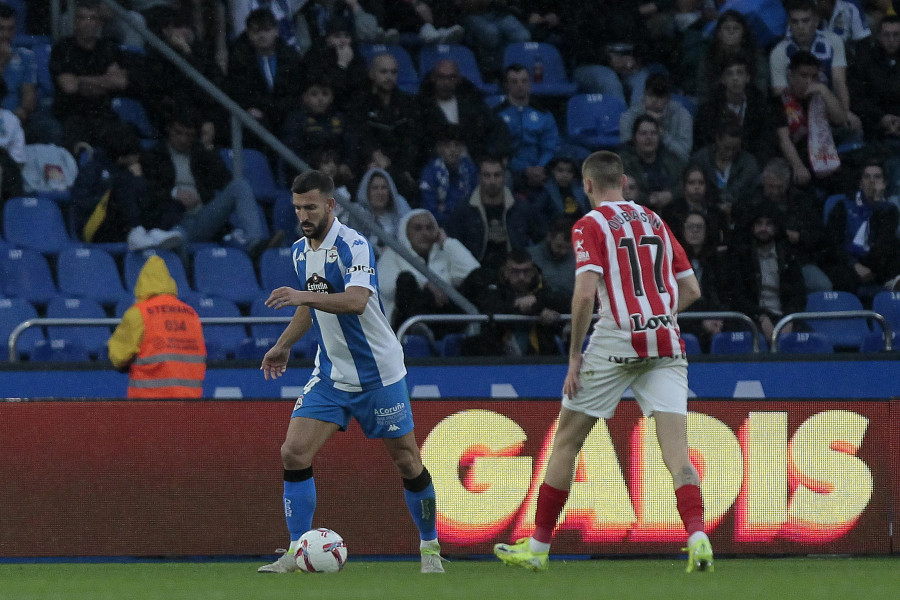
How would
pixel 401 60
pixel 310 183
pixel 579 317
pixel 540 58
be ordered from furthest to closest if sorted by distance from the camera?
pixel 540 58
pixel 401 60
pixel 310 183
pixel 579 317

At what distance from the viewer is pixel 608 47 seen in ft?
44.3

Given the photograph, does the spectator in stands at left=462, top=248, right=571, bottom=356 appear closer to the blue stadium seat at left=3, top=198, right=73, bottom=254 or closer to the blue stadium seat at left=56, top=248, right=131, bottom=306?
the blue stadium seat at left=56, top=248, right=131, bottom=306

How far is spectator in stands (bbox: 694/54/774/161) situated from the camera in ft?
40.6

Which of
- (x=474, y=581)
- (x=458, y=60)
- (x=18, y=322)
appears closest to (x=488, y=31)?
(x=458, y=60)

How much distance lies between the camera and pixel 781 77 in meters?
12.8

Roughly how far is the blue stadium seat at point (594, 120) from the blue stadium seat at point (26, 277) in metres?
4.73

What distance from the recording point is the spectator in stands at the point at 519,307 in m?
10.2

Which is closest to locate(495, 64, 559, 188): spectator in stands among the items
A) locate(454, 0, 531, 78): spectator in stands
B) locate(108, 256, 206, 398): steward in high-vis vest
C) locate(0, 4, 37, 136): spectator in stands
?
locate(454, 0, 531, 78): spectator in stands

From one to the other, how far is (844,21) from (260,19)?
5428 millimetres

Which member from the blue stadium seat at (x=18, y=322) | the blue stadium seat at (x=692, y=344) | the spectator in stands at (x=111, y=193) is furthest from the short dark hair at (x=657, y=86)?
the blue stadium seat at (x=18, y=322)

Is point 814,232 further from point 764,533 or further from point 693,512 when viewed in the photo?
point 693,512

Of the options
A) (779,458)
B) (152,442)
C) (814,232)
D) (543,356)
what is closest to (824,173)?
(814,232)

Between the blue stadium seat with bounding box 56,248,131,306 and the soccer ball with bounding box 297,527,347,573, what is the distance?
4640 mm

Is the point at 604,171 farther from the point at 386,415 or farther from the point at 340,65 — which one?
the point at 340,65
